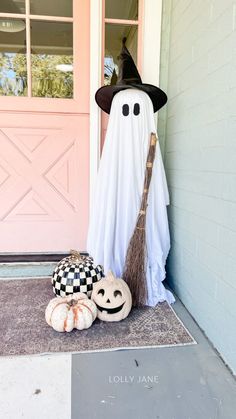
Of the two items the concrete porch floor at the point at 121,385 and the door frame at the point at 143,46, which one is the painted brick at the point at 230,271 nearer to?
the concrete porch floor at the point at 121,385

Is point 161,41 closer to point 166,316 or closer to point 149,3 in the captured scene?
point 149,3

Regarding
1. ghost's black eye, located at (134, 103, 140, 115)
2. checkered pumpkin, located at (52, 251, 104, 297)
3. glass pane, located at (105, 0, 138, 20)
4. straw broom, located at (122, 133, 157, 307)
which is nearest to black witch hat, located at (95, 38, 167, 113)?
ghost's black eye, located at (134, 103, 140, 115)

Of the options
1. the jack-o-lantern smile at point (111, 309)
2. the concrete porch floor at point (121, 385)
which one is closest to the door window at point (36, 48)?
the jack-o-lantern smile at point (111, 309)

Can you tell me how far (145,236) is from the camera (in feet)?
6.13

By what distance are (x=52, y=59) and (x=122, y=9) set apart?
665 mm

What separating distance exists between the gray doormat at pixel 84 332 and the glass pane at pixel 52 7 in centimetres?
211

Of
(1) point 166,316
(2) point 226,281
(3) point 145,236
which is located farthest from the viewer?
(3) point 145,236

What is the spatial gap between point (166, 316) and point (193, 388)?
562 millimetres

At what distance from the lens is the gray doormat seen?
1.44 m

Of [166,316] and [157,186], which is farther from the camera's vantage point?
[157,186]

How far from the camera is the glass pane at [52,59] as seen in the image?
217 centimetres

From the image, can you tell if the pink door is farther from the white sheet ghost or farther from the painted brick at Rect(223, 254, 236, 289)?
the painted brick at Rect(223, 254, 236, 289)

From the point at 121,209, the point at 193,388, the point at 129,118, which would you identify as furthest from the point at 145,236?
the point at 193,388

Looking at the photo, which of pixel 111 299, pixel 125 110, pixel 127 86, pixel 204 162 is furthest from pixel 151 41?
pixel 111 299
